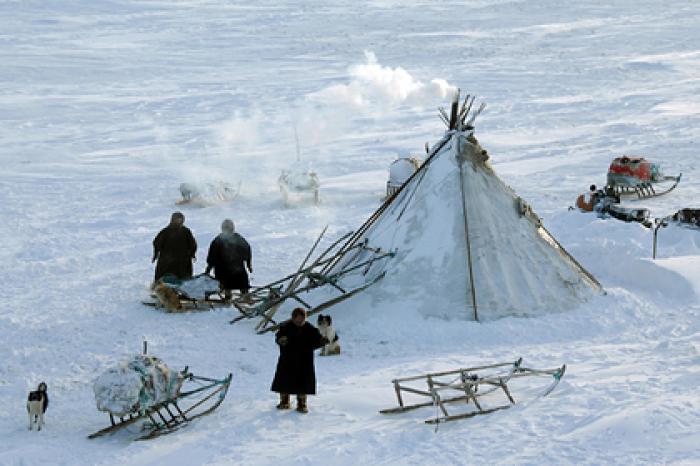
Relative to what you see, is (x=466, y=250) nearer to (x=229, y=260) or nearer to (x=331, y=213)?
(x=229, y=260)

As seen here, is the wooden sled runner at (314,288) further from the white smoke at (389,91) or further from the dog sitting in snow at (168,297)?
the white smoke at (389,91)

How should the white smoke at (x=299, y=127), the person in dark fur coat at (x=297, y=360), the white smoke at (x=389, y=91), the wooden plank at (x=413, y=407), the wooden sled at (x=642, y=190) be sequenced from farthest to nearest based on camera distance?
the white smoke at (x=299, y=127), the wooden sled at (x=642, y=190), the white smoke at (x=389, y=91), the person in dark fur coat at (x=297, y=360), the wooden plank at (x=413, y=407)

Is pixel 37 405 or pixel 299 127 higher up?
pixel 299 127

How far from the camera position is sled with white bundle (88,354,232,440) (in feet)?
24.2

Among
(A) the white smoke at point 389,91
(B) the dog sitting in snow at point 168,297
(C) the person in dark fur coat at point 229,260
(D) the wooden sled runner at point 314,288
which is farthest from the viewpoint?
(A) the white smoke at point 389,91

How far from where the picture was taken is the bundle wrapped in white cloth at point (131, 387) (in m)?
7.35

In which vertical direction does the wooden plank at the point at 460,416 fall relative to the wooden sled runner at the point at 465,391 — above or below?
below

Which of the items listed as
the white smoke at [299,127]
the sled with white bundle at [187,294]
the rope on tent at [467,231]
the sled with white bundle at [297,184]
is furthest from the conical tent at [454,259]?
the sled with white bundle at [297,184]

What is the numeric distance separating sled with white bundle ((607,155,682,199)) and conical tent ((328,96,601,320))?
7177 mm

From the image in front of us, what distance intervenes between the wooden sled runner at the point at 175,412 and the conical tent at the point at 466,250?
9.59 ft

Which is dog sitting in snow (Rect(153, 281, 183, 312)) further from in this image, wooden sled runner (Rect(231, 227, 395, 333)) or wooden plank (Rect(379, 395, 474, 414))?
wooden plank (Rect(379, 395, 474, 414))

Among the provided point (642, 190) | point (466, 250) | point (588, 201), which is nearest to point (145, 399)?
point (466, 250)

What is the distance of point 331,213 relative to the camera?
16.9 metres

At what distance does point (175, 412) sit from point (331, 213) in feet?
29.4
